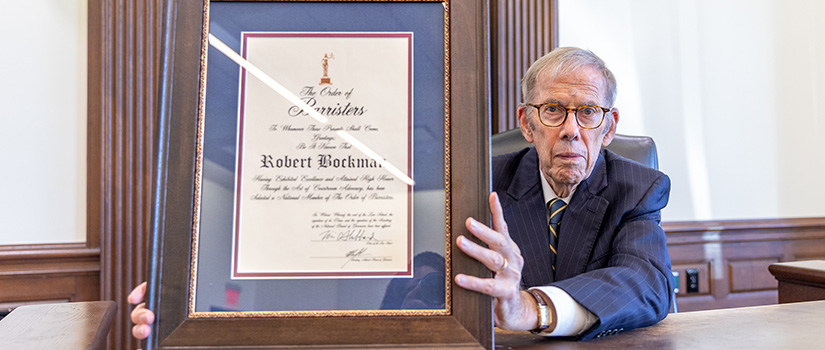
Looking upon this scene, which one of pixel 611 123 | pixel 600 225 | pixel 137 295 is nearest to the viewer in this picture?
pixel 137 295

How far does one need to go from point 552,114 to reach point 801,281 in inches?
28.5

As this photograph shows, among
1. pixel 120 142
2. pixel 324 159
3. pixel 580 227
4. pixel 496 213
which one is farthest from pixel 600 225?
pixel 120 142

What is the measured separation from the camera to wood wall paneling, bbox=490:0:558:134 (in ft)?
8.75

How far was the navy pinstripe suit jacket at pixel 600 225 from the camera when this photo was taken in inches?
47.5

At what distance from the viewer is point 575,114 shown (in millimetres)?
1493

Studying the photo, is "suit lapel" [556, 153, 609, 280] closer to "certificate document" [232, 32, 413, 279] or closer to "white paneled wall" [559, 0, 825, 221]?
"certificate document" [232, 32, 413, 279]

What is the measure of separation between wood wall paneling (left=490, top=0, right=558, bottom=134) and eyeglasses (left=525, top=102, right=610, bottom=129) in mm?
1130

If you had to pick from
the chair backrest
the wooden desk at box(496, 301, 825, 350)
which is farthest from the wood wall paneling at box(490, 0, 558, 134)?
the wooden desk at box(496, 301, 825, 350)

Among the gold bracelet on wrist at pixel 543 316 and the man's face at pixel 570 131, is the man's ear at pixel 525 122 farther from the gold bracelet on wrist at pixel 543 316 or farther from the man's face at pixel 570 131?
the gold bracelet on wrist at pixel 543 316

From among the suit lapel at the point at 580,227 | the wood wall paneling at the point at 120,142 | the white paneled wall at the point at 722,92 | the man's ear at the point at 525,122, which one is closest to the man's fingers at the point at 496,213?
the suit lapel at the point at 580,227

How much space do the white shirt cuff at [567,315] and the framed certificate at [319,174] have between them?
0.26 m

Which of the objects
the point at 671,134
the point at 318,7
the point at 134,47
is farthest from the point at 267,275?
the point at 671,134

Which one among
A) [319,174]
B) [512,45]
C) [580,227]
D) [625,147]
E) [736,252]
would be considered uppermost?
[512,45]

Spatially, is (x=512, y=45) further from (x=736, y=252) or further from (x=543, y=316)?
(x=543, y=316)
